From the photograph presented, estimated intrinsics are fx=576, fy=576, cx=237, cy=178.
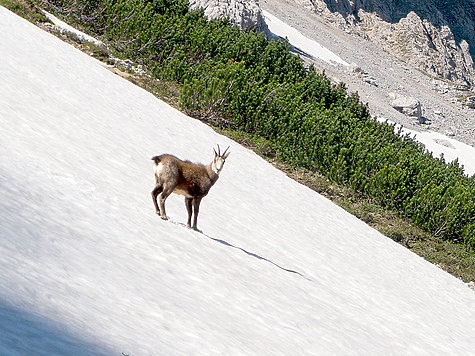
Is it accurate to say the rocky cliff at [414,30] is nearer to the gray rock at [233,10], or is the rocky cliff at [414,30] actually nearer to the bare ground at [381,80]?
the bare ground at [381,80]

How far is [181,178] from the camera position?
7414 mm

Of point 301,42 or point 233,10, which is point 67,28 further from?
point 301,42

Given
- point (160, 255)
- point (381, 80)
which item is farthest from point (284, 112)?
point (381, 80)

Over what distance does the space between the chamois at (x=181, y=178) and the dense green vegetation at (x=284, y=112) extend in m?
10.9

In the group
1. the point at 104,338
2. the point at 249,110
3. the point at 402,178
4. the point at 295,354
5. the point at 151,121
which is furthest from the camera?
the point at 249,110

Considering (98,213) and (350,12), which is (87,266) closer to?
(98,213)

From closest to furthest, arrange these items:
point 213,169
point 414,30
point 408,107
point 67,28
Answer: point 213,169
point 67,28
point 408,107
point 414,30

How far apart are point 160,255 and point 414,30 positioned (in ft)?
270

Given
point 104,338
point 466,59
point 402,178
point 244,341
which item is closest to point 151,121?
point 402,178

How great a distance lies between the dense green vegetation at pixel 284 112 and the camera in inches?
707

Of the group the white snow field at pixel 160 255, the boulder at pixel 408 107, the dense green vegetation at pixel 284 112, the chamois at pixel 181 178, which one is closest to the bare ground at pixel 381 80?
the boulder at pixel 408 107

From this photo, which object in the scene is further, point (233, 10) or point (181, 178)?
point (233, 10)

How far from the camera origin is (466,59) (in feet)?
297

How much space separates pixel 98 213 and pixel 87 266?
75.4 inches
